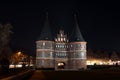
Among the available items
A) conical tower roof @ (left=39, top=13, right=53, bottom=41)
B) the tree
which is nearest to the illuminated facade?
conical tower roof @ (left=39, top=13, right=53, bottom=41)

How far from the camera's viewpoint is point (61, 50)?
390 feet

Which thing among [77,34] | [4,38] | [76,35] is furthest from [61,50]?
[4,38]

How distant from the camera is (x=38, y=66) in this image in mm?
111438

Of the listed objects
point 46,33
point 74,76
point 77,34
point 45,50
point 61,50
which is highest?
point 46,33

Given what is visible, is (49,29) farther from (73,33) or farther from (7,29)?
(7,29)

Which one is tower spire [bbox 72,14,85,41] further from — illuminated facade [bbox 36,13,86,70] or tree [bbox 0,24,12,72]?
tree [bbox 0,24,12,72]

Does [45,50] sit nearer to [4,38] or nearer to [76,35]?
[76,35]

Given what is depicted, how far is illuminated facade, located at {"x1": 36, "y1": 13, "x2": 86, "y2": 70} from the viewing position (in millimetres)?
113500

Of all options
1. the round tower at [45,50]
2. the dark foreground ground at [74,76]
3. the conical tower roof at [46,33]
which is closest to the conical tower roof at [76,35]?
the round tower at [45,50]

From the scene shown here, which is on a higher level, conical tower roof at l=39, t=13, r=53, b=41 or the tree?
conical tower roof at l=39, t=13, r=53, b=41

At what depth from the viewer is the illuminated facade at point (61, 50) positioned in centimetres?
11350

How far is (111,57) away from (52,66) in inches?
2072

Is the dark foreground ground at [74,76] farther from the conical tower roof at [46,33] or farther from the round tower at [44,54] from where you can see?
the conical tower roof at [46,33]

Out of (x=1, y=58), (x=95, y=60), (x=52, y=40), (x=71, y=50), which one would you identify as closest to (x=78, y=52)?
(x=71, y=50)
